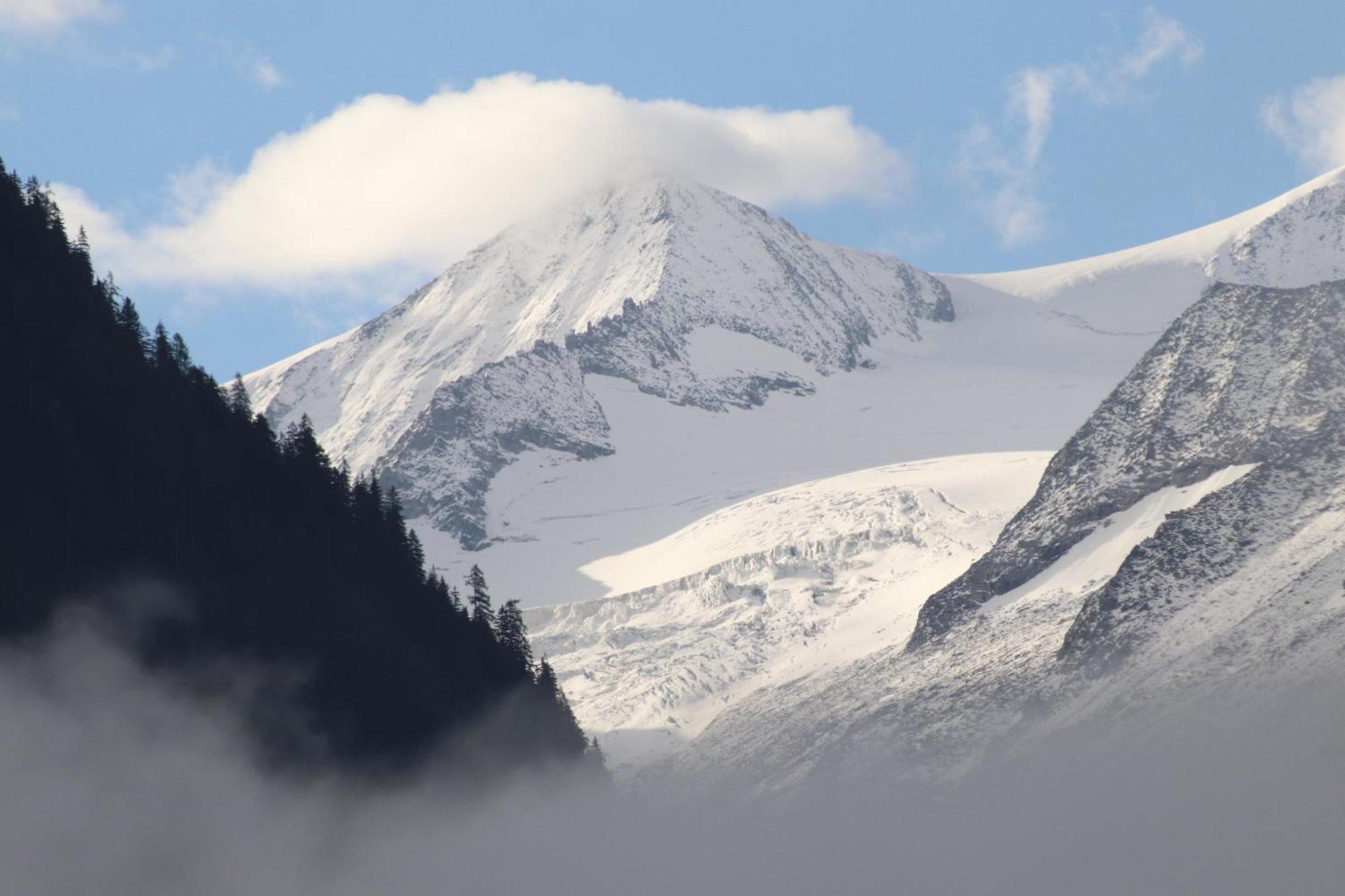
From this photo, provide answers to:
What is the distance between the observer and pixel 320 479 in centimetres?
12081

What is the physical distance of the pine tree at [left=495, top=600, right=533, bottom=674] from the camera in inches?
5413

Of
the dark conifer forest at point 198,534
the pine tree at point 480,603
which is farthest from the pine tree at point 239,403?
the pine tree at point 480,603

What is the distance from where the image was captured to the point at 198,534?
3713 inches

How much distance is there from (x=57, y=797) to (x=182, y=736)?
974 centimetres

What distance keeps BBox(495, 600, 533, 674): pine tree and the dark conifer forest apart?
1164cm

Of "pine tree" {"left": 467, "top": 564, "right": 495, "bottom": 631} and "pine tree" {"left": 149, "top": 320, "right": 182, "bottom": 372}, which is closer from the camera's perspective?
"pine tree" {"left": 149, "top": 320, "right": 182, "bottom": 372}

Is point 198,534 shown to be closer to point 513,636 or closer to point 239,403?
point 239,403

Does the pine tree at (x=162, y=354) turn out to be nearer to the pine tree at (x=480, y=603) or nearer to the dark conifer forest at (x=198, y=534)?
the dark conifer forest at (x=198, y=534)

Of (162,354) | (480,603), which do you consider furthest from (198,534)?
(480,603)

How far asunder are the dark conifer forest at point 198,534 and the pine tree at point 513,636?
11.6 meters

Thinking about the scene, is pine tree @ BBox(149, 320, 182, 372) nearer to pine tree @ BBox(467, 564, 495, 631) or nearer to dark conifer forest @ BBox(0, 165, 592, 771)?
dark conifer forest @ BBox(0, 165, 592, 771)

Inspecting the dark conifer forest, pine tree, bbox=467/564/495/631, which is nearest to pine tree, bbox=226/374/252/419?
the dark conifer forest

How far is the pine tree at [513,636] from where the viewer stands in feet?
451

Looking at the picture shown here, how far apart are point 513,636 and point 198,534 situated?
47740 millimetres
